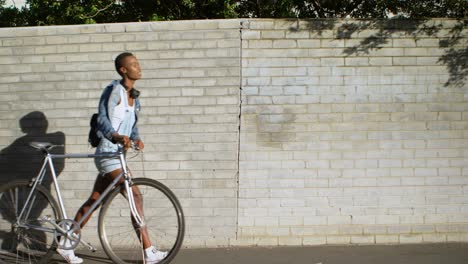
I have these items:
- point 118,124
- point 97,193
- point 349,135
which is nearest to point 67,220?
point 97,193

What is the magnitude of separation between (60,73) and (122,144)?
1.65m

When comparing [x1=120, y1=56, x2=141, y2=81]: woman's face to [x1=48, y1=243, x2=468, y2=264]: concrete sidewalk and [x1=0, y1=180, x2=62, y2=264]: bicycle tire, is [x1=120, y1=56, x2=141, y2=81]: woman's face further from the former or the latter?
[x1=48, y1=243, x2=468, y2=264]: concrete sidewalk

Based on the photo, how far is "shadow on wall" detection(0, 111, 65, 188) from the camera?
17.6ft

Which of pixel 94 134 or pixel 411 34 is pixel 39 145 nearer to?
pixel 94 134

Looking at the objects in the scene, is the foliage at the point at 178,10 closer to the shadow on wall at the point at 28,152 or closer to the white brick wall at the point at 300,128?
the white brick wall at the point at 300,128

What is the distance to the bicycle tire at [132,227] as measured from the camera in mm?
4535

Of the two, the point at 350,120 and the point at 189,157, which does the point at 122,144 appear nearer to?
the point at 189,157

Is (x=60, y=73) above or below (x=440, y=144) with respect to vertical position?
above

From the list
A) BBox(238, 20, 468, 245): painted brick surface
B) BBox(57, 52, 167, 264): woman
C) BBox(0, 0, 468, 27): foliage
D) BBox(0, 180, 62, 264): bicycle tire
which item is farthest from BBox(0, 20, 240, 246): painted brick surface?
BBox(0, 0, 468, 27): foliage

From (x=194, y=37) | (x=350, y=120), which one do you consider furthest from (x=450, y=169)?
(x=194, y=37)

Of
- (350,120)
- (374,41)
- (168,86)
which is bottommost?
(350,120)

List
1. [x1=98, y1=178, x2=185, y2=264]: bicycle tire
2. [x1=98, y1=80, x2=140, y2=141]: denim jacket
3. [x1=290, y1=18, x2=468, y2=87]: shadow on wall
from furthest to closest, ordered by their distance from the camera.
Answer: [x1=290, y1=18, x2=468, y2=87]: shadow on wall, [x1=98, y1=178, x2=185, y2=264]: bicycle tire, [x1=98, y1=80, x2=140, y2=141]: denim jacket

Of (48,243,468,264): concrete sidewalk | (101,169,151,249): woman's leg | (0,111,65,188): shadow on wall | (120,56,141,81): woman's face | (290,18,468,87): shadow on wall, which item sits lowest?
(48,243,468,264): concrete sidewalk

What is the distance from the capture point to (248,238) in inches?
207
